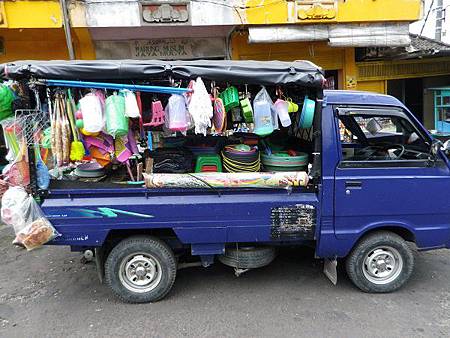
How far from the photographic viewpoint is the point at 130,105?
10.9ft

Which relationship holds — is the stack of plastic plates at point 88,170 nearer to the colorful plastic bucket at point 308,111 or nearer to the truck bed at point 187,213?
the truck bed at point 187,213

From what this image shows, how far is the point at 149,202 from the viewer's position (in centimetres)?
343

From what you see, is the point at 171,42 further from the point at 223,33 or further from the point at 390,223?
the point at 390,223

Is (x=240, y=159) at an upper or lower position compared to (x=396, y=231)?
upper

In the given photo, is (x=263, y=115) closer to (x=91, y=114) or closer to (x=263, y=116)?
(x=263, y=116)

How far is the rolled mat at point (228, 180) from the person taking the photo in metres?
3.46

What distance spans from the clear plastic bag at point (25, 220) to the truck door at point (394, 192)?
258cm

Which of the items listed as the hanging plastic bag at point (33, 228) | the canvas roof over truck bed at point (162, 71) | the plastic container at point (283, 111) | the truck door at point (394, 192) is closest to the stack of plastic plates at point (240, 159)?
the plastic container at point (283, 111)

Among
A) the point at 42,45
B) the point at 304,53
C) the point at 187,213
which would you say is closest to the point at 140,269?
the point at 187,213

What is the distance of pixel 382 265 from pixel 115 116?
9.44 ft

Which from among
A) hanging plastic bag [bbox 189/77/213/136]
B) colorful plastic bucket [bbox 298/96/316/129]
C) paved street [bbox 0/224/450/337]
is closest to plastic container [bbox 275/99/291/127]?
colorful plastic bucket [bbox 298/96/316/129]

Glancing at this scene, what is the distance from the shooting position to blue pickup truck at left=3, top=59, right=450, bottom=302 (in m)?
3.43

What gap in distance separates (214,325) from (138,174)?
152cm

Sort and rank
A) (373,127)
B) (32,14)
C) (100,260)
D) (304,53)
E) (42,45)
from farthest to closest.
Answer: (304,53) → (42,45) → (32,14) → (373,127) → (100,260)
